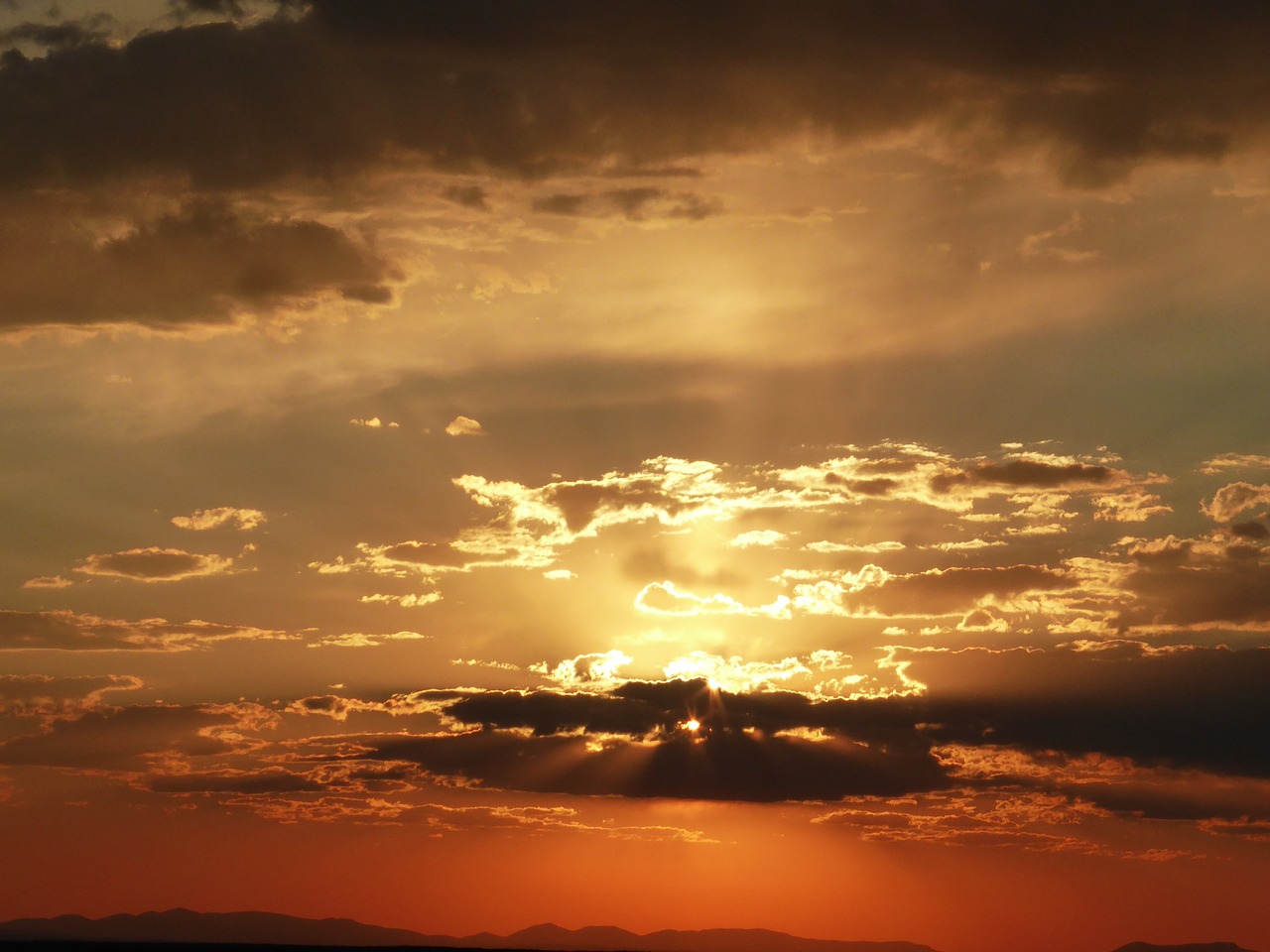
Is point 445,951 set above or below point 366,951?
below

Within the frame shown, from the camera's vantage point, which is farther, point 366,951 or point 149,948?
point 149,948

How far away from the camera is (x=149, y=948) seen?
185500mm

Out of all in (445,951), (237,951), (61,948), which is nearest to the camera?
(61,948)

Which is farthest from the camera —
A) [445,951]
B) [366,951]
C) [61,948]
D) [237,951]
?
[237,951]

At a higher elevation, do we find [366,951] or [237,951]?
[366,951]

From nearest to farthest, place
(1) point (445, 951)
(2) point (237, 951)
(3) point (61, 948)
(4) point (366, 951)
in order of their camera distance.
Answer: (4) point (366, 951) → (3) point (61, 948) → (1) point (445, 951) → (2) point (237, 951)

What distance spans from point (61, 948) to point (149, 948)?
72.1 ft

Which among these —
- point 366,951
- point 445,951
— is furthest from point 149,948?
point 366,951

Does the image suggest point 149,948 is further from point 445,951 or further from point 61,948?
point 445,951

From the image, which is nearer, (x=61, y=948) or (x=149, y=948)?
(x=61, y=948)

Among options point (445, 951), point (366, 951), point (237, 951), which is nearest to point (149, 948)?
point (237, 951)

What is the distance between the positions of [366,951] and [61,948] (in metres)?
109

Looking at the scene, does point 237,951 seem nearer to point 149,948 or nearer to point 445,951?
point 149,948

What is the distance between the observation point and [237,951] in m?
195
